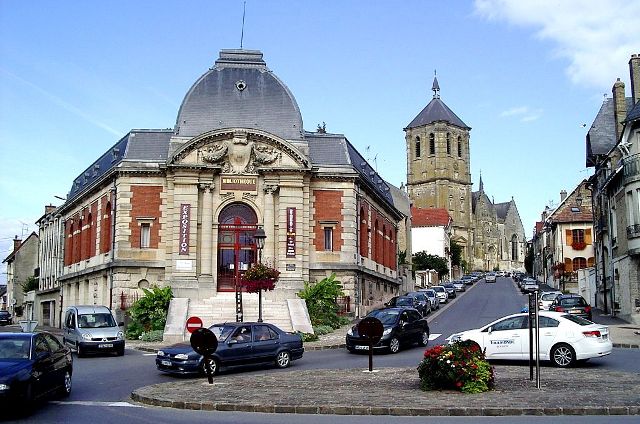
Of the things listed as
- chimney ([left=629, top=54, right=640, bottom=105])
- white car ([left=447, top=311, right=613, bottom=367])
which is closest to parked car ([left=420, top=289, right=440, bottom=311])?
chimney ([left=629, top=54, right=640, bottom=105])

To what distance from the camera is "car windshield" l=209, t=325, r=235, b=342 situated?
1983 cm

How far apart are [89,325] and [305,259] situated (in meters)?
14.5

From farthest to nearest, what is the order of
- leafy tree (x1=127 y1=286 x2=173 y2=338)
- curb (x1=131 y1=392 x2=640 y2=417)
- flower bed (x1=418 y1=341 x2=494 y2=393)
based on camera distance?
1. leafy tree (x1=127 y1=286 x2=173 y2=338)
2. flower bed (x1=418 y1=341 x2=494 y2=393)
3. curb (x1=131 y1=392 x2=640 y2=417)

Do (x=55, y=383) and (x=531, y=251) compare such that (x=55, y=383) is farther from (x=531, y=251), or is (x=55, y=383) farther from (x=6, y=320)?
(x=531, y=251)

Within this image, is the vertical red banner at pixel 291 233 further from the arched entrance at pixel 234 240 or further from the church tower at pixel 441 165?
the church tower at pixel 441 165

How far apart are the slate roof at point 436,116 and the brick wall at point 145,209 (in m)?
108

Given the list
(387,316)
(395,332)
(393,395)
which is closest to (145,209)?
(387,316)

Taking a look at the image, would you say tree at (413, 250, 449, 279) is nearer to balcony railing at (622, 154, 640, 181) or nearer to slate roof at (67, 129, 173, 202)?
slate roof at (67, 129, 173, 202)

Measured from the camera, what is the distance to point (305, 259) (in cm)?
3925

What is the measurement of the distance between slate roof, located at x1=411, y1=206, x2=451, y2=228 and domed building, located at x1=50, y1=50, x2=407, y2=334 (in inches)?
2824

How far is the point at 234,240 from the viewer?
130 ft

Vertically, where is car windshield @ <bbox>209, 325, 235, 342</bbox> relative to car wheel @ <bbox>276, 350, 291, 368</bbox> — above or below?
above

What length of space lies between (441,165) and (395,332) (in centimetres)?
11802

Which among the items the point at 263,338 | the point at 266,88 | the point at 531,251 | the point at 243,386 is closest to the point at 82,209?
the point at 266,88
